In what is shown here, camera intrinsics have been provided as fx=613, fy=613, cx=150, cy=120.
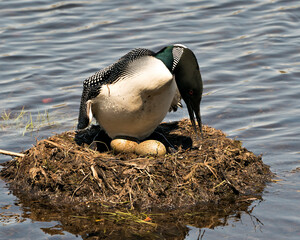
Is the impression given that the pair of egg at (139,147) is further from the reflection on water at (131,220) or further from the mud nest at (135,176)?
the reflection on water at (131,220)

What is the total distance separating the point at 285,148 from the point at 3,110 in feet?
15.5

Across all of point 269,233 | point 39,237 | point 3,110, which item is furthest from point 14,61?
point 269,233

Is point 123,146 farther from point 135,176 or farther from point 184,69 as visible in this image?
point 184,69

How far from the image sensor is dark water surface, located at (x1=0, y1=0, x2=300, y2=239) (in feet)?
21.9

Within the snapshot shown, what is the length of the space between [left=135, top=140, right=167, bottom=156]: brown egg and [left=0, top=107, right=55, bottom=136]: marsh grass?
274 cm

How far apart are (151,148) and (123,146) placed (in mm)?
368

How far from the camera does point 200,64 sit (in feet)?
40.6

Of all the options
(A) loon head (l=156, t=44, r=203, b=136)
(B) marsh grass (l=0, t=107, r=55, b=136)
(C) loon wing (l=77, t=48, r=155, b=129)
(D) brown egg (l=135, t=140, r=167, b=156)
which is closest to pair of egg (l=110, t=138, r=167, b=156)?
(D) brown egg (l=135, t=140, r=167, b=156)

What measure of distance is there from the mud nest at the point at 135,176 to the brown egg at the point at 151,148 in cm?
12

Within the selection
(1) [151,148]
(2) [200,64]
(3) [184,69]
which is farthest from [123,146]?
(2) [200,64]

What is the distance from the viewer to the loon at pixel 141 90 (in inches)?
267

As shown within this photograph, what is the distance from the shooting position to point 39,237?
605cm

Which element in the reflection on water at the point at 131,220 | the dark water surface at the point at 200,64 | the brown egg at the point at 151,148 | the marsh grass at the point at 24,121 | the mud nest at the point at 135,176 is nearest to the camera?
the reflection on water at the point at 131,220

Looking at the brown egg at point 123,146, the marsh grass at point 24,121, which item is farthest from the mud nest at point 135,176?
the marsh grass at point 24,121
